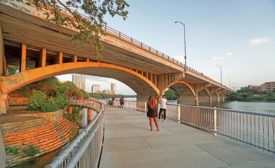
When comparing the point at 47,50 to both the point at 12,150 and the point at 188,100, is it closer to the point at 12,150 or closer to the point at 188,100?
the point at 12,150

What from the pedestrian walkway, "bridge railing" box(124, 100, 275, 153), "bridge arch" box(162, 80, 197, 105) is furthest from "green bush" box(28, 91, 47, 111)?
"bridge arch" box(162, 80, 197, 105)

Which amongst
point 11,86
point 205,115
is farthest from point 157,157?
point 11,86

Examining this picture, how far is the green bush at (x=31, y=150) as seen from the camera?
37.3ft

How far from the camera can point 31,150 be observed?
11.6 m

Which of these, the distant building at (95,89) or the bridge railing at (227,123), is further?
the distant building at (95,89)

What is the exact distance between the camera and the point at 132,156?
5.31m

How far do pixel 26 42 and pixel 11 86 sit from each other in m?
4.49

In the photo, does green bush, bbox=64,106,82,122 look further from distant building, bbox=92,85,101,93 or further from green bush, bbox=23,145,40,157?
distant building, bbox=92,85,101,93

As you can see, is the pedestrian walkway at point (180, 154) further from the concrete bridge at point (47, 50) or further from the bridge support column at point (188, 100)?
the bridge support column at point (188, 100)

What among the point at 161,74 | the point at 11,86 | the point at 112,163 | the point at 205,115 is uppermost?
the point at 161,74

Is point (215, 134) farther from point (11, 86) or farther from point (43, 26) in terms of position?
point (11, 86)

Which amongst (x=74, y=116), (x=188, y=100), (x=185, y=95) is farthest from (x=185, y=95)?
(x=74, y=116)

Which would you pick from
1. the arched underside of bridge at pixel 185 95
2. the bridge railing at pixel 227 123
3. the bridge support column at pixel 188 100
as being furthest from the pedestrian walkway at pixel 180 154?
the bridge support column at pixel 188 100

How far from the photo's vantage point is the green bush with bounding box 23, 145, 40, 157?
11.4 meters
